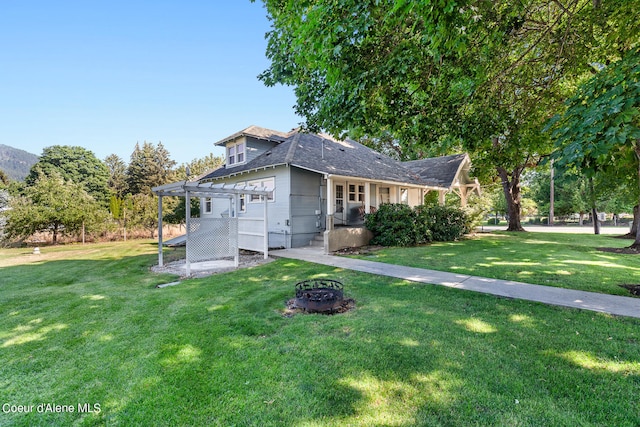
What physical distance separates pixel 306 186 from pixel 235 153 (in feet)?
19.1

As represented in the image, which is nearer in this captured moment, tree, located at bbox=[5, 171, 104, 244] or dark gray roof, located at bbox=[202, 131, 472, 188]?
dark gray roof, located at bbox=[202, 131, 472, 188]

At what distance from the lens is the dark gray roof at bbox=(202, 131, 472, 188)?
40.9 feet

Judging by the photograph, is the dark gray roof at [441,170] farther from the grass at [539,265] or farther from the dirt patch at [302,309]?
the dirt patch at [302,309]

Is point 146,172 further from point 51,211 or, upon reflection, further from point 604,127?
point 604,127

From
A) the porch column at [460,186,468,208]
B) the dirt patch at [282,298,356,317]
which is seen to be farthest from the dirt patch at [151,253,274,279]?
the porch column at [460,186,468,208]

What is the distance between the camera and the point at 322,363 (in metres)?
2.88

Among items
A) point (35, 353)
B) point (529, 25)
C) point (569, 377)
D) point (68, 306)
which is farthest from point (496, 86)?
point (68, 306)

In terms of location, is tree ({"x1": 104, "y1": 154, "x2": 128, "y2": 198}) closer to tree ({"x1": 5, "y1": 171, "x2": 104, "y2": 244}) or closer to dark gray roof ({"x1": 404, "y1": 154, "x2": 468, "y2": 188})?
tree ({"x1": 5, "y1": 171, "x2": 104, "y2": 244})

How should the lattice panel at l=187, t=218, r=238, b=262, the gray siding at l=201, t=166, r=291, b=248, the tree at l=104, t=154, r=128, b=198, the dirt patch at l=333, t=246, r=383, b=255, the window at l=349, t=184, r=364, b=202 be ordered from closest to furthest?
the lattice panel at l=187, t=218, r=238, b=262
the dirt patch at l=333, t=246, r=383, b=255
the gray siding at l=201, t=166, r=291, b=248
the window at l=349, t=184, r=364, b=202
the tree at l=104, t=154, r=128, b=198

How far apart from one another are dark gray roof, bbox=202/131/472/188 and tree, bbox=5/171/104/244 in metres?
7.12

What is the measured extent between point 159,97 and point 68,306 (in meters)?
18.3

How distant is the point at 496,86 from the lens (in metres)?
6.31

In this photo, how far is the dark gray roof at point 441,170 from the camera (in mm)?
17922

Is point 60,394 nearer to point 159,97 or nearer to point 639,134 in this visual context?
point 639,134
